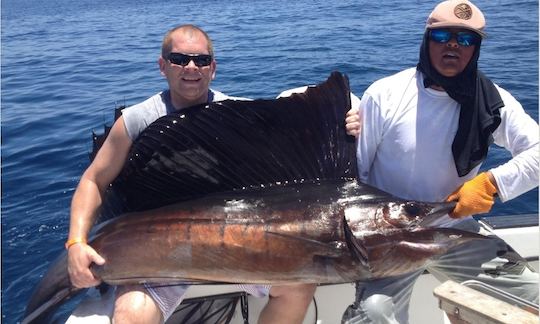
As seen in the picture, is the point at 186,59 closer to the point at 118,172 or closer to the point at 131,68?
the point at 118,172

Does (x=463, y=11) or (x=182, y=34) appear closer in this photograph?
(x=463, y=11)

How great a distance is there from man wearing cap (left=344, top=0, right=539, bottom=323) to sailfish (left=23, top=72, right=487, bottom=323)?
225mm

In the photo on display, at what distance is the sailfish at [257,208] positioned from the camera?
73.3 inches

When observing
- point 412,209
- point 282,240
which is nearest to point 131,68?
point 282,240

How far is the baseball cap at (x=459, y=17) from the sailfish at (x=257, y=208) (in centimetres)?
49

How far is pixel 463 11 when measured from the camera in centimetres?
211

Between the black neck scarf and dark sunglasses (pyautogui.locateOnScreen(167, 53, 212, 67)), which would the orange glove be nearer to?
the black neck scarf

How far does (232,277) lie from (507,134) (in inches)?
51.9

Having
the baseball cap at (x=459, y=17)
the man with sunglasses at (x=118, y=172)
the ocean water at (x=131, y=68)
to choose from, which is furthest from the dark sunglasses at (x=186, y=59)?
the ocean water at (x=131, y=68)

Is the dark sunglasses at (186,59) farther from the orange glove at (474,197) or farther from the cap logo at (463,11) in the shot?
the orange glove at (474,197)

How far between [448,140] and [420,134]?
0.12m

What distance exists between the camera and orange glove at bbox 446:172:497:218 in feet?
6.52

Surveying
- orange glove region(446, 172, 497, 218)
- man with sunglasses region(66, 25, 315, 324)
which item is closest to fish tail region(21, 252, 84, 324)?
man with sunglasses region(66, 25, 315, 324)

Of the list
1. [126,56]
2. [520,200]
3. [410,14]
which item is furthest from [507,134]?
[410,14]
